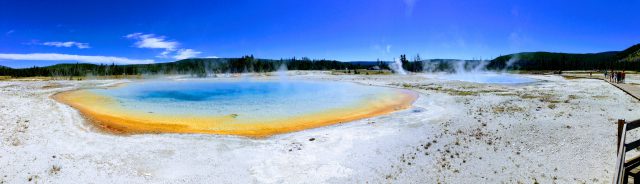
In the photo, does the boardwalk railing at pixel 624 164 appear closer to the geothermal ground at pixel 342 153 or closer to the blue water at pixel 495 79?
the geothermal ground at pixel 342 153

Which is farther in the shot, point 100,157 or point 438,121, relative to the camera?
point 438,121

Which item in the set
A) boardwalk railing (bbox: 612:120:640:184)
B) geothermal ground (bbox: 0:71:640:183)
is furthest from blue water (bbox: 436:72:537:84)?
boardwalk railing (bbox: 612:120:640:184)

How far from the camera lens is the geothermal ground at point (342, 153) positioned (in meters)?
9.95

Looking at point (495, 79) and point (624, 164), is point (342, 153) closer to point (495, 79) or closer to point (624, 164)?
point (624, 164)

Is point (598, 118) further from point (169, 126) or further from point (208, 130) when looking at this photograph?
point (169, 126)

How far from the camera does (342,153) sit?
1239 centimetres

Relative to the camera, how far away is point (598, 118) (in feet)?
53.7

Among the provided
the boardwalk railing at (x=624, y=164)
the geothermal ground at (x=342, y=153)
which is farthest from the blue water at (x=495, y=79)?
the boardwalk railing at (x=624, y=164)

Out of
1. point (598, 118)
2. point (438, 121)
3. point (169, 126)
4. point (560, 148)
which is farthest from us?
point (169, 126)

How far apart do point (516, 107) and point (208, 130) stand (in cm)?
1917

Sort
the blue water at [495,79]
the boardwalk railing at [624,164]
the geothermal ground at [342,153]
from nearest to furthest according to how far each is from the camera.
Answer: the boardwalk railing at [624,164]
the geothermal ground at [342,153]
the blue water at [495,79]

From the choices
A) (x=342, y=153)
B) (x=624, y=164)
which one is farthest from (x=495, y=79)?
(x=624, y=164)

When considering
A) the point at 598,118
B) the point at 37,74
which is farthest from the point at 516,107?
the point at 37,74

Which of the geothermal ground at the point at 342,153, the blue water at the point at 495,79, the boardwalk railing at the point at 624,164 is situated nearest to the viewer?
the boardwalk railing at the point at 624,164
